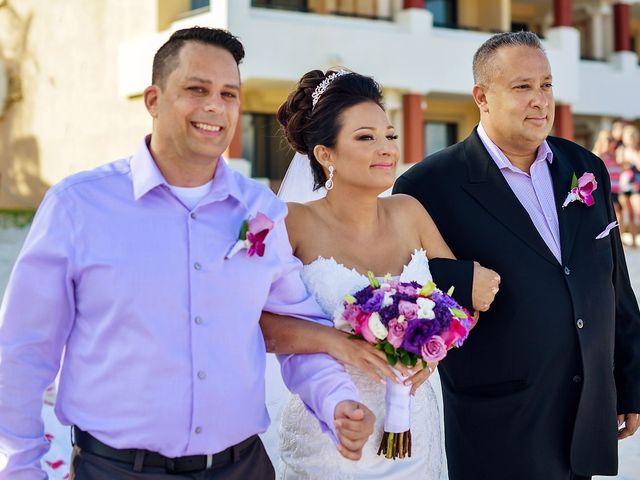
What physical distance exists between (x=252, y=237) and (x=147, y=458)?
77cm

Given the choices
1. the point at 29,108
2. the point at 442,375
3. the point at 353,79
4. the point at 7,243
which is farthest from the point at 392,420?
the point at 29,108

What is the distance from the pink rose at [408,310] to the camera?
10.8 ft

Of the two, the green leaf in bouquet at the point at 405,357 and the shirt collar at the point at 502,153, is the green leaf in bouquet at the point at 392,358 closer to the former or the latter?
the green leaf in bouquet at the point at 405,357

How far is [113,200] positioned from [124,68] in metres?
17.5

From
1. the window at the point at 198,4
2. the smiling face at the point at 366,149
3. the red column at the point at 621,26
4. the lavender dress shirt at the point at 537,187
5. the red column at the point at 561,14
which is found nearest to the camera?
the smiling face at the point at 366,149

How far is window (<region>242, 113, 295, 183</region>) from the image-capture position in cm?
1995

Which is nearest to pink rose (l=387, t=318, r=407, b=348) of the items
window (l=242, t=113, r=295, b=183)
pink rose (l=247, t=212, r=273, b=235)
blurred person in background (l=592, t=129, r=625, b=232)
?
pink rose (l=247, t=212, r=273, b=235)

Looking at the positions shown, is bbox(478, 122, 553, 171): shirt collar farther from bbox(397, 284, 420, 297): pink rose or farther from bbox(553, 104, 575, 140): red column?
bbox(553, 104, 575, 140): red column

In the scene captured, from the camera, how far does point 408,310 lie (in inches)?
129

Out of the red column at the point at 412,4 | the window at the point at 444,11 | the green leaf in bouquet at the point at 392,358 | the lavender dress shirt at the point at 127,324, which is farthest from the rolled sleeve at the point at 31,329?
the window at the point at 444,11

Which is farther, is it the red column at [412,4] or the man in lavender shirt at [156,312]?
the red column at [412,4]

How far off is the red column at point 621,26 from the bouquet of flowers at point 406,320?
24127 millimetres

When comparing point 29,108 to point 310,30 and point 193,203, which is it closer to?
point 310,30

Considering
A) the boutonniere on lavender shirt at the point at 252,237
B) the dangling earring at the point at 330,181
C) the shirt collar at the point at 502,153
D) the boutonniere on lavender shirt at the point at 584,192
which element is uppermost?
the shirt collar at the point at 502,153
